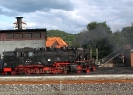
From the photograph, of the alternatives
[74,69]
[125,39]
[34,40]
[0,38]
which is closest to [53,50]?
[74,69]

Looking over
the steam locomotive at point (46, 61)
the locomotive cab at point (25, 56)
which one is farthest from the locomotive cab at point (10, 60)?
the locomotive cab at point (25, 56)

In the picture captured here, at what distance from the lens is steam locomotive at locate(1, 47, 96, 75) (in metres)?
27.5

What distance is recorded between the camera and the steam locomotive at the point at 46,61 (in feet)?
90.2

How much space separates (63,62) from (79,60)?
6.02 feet

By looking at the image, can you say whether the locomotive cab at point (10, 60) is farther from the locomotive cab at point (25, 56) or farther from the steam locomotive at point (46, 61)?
the locomotive cab at point (25, 56)

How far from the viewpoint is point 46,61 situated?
1105 inches

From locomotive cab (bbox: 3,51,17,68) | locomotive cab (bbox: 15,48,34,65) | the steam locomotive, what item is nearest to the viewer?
the steam locomotive

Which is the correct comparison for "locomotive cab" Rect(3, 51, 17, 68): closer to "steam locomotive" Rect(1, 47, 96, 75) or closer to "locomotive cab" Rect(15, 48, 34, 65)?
"steam locomotive" Rect(1, 47, 96, 75)

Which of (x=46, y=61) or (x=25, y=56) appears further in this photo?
(x=25, y=56)

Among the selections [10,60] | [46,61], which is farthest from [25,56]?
[46,61]

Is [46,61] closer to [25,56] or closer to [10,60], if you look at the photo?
[25,56]

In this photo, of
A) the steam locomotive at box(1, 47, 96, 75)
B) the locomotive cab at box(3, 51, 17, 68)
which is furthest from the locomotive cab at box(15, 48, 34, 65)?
the locomotive cab at box(3, 51, 17, 68)

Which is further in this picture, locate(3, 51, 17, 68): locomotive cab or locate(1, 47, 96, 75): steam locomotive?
locate(3, 51, 17, 68): locomotive cab

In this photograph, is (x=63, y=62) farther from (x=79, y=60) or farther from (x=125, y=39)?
(x=125, y=39)
